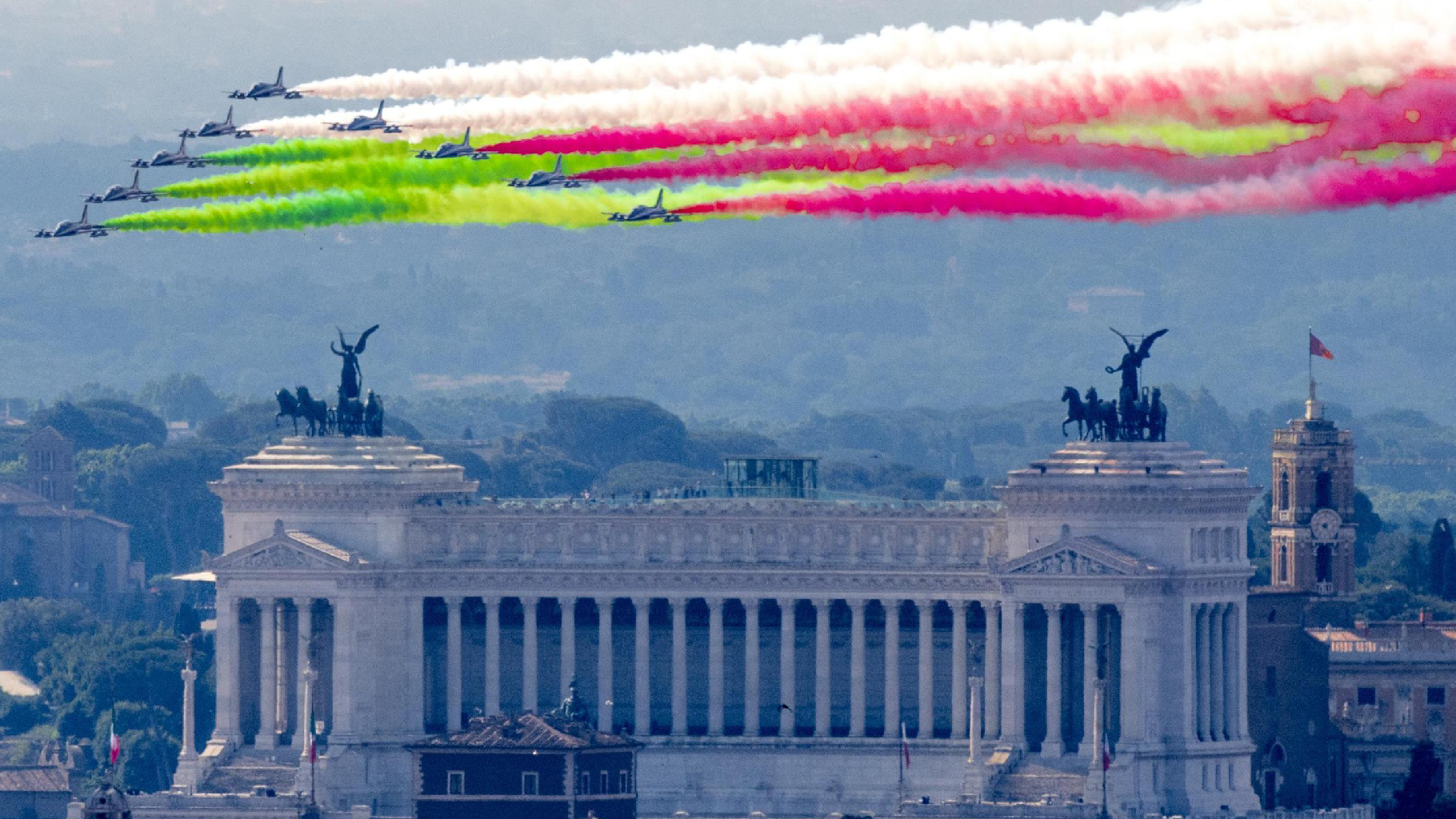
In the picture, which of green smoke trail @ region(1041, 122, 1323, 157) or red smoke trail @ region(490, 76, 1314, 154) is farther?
green smoke trail @ region(1041, 122, 1323, 157)

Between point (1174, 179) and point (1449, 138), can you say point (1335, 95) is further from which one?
point (1174, 179)

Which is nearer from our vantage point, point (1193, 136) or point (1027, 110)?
point (1193, 136)

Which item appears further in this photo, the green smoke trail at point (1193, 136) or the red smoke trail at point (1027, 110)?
the green smoke trail at point (1193, 136)

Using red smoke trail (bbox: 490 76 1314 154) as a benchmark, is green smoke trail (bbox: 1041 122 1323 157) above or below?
below

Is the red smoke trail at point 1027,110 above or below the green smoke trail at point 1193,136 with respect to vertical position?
above
